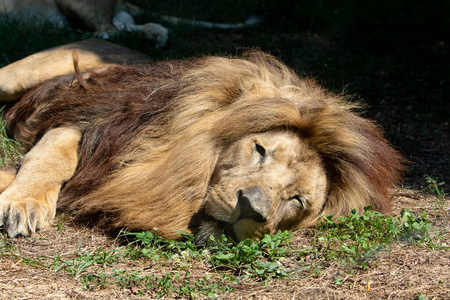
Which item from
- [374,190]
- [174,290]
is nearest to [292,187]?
[374,190]

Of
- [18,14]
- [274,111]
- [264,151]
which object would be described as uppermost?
[274,111]

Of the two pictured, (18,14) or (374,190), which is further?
(18,14)

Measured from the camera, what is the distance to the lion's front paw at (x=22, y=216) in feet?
10.4

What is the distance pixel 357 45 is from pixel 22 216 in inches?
202

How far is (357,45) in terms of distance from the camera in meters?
7.13

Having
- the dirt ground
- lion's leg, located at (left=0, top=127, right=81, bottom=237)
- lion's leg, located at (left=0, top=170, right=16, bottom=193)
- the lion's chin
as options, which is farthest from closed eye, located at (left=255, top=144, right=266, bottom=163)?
lion's leg, located at (left=0, top=170, right=16, bottom=193)

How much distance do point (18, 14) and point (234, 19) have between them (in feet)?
9.51

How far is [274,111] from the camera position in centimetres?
330

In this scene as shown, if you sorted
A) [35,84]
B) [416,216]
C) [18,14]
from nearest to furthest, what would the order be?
[416,216] → [35,84] → [18,14]

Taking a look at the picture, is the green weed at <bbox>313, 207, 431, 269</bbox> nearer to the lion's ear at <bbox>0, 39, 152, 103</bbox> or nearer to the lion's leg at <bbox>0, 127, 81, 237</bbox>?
the lion's leg at <bbox>0, 127, 81, 237</bbox>

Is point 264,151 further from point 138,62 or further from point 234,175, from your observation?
point 138,62

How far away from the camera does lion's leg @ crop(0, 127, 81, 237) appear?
10.4ft

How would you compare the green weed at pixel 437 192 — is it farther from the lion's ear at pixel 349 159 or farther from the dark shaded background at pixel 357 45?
the lion's ear at pixel 349 159

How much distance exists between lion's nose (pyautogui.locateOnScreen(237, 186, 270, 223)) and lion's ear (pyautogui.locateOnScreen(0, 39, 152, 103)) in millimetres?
2164
